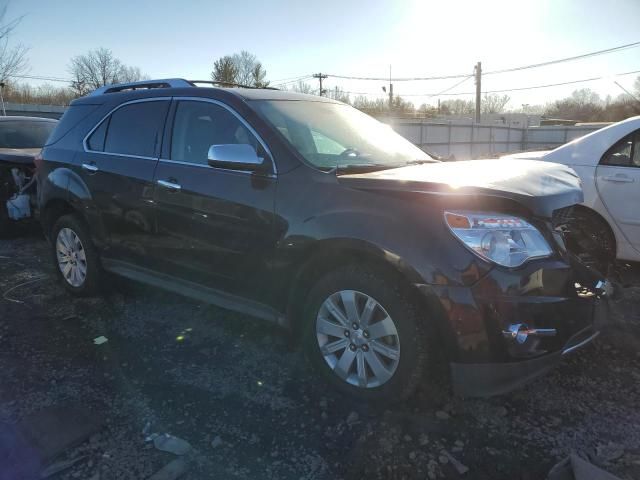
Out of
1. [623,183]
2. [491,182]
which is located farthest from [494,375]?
[623,183]

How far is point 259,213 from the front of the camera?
10.1 feet

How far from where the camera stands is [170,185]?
140 inches

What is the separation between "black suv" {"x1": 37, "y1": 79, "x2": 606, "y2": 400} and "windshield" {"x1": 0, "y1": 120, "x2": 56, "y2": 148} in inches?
161

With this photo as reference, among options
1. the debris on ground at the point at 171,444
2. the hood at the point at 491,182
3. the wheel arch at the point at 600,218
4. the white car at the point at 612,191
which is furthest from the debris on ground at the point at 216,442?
the wheel arch at the point at 600,218

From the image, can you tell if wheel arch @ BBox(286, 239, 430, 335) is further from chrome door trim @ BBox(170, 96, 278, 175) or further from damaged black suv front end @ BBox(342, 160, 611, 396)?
chrome door trim @ BBox(170, 96, 278, 175)

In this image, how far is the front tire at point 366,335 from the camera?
8.49 feet

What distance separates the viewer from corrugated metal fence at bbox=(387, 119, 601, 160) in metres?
26.4

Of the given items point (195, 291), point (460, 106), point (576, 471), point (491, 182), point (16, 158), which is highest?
point (460, 106)

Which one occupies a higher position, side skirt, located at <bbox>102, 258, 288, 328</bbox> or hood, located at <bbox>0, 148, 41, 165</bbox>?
hood, located at <bbox>0, 148, 41, 165</bbox>

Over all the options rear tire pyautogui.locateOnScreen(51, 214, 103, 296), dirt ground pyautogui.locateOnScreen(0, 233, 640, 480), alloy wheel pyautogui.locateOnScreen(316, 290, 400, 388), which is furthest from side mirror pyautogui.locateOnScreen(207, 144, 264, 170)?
rear tire pyautogui.locateOnScreen(51, 214, 103, 296)

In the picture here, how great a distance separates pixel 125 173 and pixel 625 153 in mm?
4605

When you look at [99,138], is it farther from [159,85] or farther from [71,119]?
[159,85]

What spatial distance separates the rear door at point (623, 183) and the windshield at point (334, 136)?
2055mm

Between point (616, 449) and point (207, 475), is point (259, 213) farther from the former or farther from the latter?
point (616, 449)
